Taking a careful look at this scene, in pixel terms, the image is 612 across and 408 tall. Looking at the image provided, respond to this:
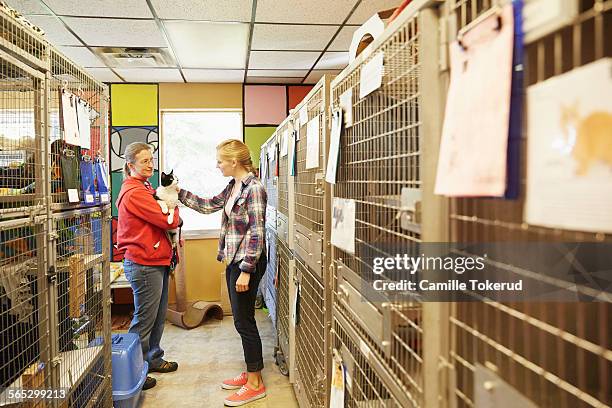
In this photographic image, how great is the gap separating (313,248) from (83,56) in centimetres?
354

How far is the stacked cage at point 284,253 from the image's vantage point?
257 cm

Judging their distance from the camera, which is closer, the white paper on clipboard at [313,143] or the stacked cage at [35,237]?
the stacked cage at [35,237]

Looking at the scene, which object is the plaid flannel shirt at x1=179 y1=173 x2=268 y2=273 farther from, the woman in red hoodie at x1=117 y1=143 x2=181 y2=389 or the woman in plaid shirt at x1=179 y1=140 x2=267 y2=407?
the woman in red hoodie at x1=117 y1=143 x2=181 y2=389

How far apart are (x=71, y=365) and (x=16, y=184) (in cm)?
79

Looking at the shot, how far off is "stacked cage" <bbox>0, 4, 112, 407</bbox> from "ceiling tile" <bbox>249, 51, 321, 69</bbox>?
8.05 ft

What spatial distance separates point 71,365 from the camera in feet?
6.02

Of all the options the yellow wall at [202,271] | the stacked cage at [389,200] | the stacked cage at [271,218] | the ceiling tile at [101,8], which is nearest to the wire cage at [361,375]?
the stacked cage at [389,200]

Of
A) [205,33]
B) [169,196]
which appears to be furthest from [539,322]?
[205,33]

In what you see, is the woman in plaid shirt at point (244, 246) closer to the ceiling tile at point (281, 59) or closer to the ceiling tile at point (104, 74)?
the ceiling tile at point (281, 59)

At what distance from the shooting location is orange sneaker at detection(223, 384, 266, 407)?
2696 millimetres

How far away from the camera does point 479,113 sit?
0.58 meters

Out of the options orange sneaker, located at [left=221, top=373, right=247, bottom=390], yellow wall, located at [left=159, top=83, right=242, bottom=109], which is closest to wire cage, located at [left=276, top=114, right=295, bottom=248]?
orange sneaker, located at [left=221, top=373, right=247, bottom=390]

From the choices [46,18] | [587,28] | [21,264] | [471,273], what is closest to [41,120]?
[21,264]

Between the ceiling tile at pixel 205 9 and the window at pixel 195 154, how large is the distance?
1950 mm
